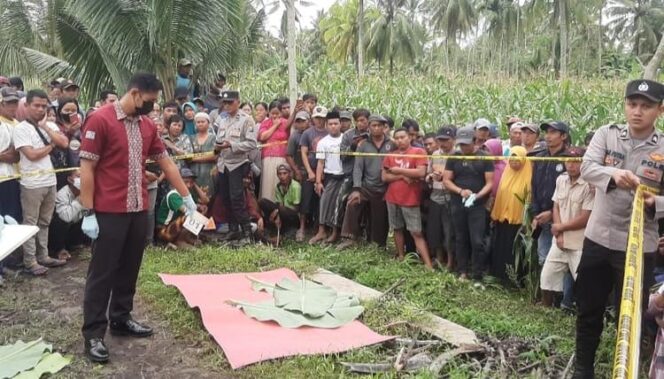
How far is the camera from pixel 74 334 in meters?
4.46

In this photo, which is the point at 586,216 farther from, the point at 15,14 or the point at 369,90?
the point at 15,14

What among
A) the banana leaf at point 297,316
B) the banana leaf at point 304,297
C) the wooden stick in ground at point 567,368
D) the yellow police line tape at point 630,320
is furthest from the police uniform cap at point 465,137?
the yellow police line tape at point 630,320

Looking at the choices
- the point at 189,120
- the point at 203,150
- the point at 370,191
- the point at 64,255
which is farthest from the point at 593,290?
the point at 189,120

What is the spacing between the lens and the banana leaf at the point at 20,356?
3.67m

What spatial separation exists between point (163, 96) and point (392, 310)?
21.7 ft

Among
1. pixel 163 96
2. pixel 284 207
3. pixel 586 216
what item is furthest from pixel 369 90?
pixel 586 216

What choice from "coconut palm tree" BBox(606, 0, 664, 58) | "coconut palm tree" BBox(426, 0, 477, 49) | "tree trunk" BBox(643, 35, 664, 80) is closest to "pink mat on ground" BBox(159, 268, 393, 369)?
"tree trunk" BBox(643, 35, 664, 80)

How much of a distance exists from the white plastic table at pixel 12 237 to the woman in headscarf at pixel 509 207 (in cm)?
402

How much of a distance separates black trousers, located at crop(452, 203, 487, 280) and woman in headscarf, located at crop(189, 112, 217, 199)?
3.10m

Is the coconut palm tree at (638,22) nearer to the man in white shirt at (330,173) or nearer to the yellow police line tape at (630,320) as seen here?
the man in white shirt at (330,173)

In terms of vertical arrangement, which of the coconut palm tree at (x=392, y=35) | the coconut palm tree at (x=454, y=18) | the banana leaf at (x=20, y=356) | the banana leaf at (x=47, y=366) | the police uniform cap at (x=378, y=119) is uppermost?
the coconut palm tree at (x=454, y=18)

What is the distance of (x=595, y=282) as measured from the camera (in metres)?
3.52

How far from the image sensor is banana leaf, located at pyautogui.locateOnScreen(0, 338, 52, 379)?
12.0ft

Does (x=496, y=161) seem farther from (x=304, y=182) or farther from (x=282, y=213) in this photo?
(x=282, y=213)
